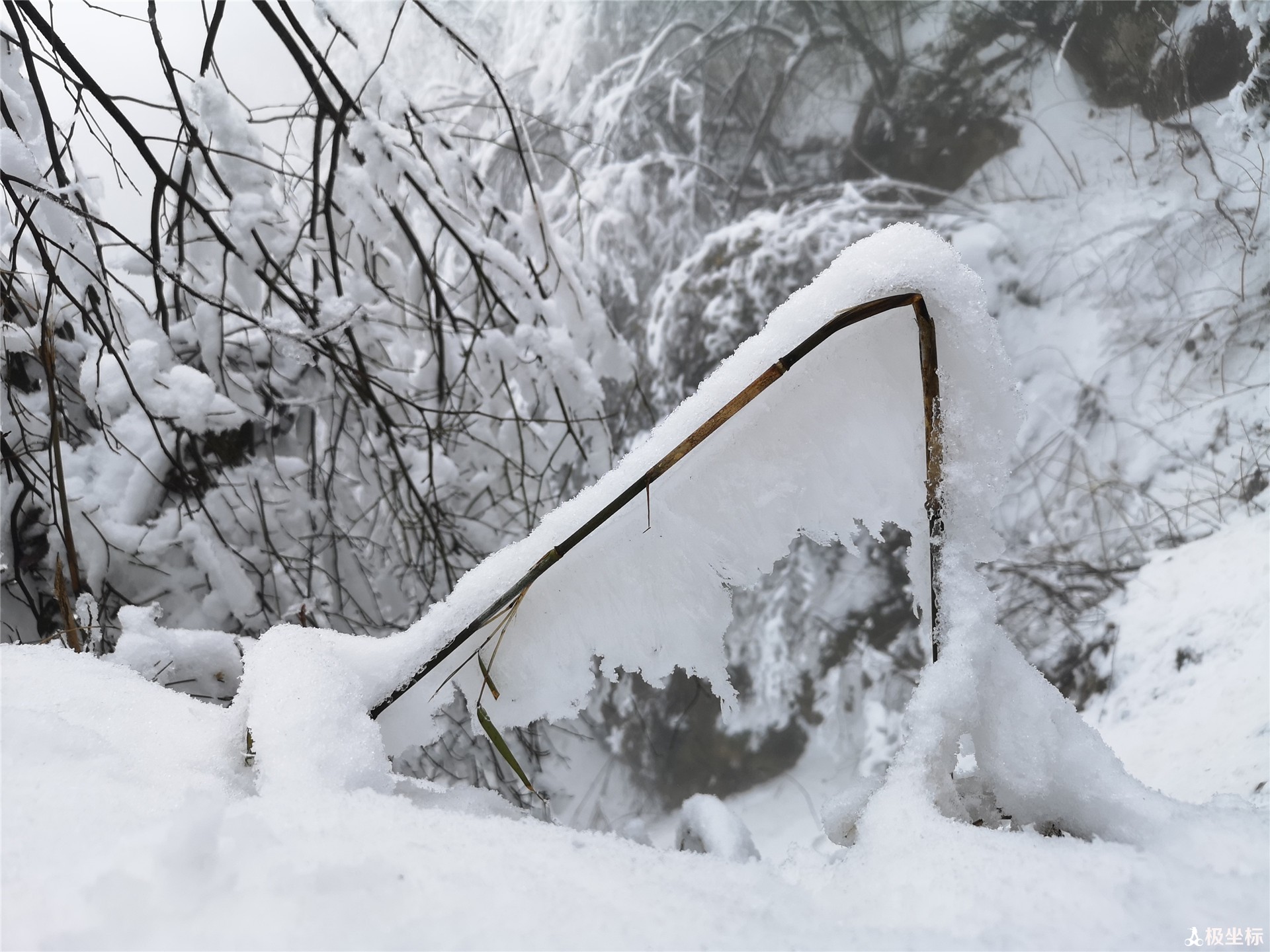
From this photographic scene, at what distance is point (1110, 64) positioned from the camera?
1316 mm

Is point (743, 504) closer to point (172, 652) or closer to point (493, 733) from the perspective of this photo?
point (493, 733)

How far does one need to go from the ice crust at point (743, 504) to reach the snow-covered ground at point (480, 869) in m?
0.06

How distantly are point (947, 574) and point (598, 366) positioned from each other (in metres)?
0.93

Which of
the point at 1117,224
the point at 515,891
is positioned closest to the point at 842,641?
the point at 1117,224

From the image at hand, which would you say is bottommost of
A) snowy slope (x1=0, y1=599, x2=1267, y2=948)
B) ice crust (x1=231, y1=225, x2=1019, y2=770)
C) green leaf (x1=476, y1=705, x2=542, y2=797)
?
snowy slope (x1=0, y1=599, x2=1267, y2=948)

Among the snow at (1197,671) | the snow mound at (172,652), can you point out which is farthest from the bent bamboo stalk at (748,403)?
the snow at (1197,671)

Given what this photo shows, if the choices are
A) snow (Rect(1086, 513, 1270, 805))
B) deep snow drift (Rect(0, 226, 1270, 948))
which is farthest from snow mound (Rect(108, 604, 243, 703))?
snow (Rect(1086, 513, 1270, 805))

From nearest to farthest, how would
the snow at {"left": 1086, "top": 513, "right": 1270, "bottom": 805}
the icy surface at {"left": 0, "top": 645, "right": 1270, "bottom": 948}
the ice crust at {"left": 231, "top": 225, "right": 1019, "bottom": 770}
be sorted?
the icy surface at {"left": 0, "top": 645, "right": 1270, "bottom": 948}
the ice crust at {"left": 231, "top": 225, "right": 1019, "bottom": 770}
the snow at {"left": 1086, "top": 513, "right": 1270, "bottom": 805}

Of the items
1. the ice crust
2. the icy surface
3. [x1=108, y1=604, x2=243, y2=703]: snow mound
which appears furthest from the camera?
[x1=108, y1=604, x2=243, y2=703]: snow mound

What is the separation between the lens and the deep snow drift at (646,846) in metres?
0.21

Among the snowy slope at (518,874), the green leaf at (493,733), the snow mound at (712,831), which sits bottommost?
the snow mound at (712,831)

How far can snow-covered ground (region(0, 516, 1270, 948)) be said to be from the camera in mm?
200

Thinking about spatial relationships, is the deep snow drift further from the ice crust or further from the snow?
the snow

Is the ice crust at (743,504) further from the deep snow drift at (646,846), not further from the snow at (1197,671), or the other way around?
the snow at (1197,671)
